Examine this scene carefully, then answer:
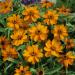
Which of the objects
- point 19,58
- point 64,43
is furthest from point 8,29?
point 64,43

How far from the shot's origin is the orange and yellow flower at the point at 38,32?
260 centimetres

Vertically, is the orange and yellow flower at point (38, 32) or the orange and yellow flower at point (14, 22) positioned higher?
the orange and yellow flower at point (14, 22)

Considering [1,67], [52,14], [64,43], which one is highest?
[52,14]

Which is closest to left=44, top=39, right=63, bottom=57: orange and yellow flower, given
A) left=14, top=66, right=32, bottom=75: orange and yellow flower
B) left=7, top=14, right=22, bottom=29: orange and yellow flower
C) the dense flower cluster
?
the dense flower cluster

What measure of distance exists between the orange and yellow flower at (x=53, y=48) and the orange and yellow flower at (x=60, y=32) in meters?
Result: 0.06

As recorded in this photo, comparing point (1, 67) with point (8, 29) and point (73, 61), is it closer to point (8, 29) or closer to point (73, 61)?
point (8, 29)

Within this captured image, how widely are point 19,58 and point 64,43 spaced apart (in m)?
0.36

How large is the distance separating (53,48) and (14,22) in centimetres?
42

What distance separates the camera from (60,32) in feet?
8.75

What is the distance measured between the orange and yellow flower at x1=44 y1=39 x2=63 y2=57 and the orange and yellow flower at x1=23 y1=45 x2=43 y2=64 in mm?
51

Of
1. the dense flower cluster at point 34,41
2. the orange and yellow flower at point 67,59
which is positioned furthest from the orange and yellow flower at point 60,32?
the orange and yellow flower at point 67,59

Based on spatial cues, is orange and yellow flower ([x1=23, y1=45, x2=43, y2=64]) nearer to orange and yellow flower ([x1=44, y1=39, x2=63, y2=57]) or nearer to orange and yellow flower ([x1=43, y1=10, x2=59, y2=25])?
orange and yellow flower ([x1=44, y1=39, x2=63, y2=57])

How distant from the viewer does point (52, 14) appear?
279 cm

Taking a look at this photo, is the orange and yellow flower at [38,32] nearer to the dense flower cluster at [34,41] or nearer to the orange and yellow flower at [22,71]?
the dense flower cluster at [34,41]
